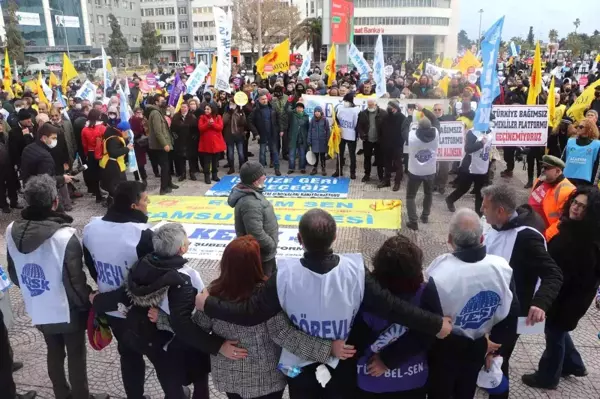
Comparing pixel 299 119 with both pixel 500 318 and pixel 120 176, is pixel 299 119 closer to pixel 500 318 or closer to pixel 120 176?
pixel 120 176

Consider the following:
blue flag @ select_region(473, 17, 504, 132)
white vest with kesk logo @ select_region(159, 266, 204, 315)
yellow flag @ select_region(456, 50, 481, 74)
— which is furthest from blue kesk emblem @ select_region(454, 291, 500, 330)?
yellow flag @ select_region(456, 50, 481, 74)

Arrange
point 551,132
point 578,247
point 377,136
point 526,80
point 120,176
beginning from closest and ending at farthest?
1. point 578,247
2. point 120,176
3. point 551,132
4. point 377,136
5. point 526,80

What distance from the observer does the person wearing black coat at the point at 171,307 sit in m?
2.71

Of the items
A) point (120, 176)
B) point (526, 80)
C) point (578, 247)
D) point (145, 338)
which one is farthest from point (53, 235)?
point (526, 80)

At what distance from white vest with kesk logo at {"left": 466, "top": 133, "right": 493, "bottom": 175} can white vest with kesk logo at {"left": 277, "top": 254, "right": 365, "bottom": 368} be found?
5.78 m

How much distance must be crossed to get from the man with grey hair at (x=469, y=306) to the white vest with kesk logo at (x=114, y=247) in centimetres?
194

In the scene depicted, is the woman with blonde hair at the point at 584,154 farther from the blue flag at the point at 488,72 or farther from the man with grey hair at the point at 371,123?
the man with grey hair at the point at 371,123

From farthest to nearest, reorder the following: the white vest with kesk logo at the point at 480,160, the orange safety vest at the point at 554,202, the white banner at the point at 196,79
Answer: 1. the white banner at the point at 196,79
2. the white vest with kesk logo at the point at 480,160
3. the orange safety vest at the point at 554,202

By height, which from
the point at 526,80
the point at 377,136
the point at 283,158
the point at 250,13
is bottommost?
the point at 283,158

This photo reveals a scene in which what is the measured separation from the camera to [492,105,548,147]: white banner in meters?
8.90

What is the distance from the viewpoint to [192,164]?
10.8m

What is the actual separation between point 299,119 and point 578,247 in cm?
774

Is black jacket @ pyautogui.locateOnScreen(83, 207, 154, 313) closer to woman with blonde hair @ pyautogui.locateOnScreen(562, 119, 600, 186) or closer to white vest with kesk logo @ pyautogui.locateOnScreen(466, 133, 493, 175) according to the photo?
white vest with kesk logo @ pyautogui.locateOnScreen(466, 133, 493, 175)

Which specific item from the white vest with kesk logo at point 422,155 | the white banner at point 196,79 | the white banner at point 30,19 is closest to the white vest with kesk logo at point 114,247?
the white vest with kesk logo at point 422,155
